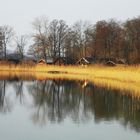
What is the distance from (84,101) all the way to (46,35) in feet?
167

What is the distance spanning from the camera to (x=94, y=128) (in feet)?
41.8

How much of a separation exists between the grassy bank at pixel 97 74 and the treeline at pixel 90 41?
48.6 ft

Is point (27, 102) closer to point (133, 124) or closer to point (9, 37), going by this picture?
point (133, 124)

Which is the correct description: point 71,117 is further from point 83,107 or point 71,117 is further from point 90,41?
point 90,41

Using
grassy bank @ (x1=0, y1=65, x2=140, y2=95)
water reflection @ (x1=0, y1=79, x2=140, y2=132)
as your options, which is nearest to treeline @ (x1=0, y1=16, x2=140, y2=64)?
grassy bank @ (x1=0, y1=65, x2=140, y2=95)

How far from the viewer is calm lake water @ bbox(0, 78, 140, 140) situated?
11773 mm

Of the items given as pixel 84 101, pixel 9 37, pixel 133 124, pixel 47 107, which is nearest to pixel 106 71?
pixel 84 101

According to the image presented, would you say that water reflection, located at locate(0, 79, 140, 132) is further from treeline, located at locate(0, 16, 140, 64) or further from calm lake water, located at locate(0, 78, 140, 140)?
treeline, located at locate(0, 16, 140, 64)

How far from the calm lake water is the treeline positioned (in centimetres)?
3854

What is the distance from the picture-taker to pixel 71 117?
15.1 meters

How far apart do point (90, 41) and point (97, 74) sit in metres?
29.0

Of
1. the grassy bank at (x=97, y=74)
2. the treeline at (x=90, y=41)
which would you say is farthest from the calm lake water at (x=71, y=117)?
the treeline at (x=90, y=41)

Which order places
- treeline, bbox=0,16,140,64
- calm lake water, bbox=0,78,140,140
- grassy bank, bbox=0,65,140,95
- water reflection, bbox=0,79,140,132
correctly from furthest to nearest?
treeline, bbox=0,16,140,64 < grassy bank, bbox=0,65,140,95 < water reflection, bbox=0,79,140,132 < calm lake water, bbox=0,78,140,140

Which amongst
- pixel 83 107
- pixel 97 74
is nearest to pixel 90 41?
pixel 97 74
